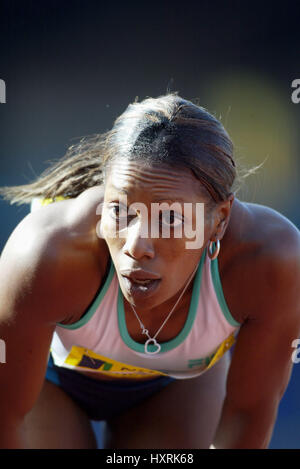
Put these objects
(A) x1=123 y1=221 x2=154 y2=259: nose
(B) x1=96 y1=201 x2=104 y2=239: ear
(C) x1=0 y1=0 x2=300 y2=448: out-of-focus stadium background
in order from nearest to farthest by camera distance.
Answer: (A) x1=123 y1=221 x2=154 y2=259: nose < (B) x1=96 y1=201 x2=104 y2=239: ear < (C) x1=0 y1=0 x2=300 y2=448: out-of-focus stadium background

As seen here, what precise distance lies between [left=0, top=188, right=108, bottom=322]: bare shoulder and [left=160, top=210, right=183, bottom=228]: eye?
0.14m

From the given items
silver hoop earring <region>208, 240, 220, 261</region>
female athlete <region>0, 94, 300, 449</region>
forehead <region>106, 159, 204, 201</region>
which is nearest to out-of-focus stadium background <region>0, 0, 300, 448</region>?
female athlete <region>0, 94, 300, 449</region>

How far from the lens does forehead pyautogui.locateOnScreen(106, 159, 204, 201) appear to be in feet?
2.44

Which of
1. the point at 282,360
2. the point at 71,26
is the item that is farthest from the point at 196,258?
the point at 71,26

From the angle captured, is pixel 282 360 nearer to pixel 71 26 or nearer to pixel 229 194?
pixel 229 194

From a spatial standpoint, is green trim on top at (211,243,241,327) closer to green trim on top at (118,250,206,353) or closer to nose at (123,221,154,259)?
green trim on top at (118,250,206,353)

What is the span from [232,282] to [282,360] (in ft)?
0.50

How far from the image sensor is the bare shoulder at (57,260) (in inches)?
31.8

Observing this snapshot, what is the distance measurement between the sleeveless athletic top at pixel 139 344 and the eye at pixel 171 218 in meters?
0.14

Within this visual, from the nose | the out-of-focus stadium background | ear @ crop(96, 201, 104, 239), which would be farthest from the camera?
the out-of-focus stadium background

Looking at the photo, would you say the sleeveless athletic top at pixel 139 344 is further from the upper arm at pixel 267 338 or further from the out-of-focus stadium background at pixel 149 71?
the out-of-focus stadium background at pixel 149 71

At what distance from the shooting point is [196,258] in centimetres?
82

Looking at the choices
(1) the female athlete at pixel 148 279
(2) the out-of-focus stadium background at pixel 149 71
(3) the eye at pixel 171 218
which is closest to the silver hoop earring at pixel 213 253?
(1) the female athlete at pixel 148 279

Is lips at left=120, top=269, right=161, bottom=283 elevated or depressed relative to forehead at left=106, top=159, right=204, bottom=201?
depressed
